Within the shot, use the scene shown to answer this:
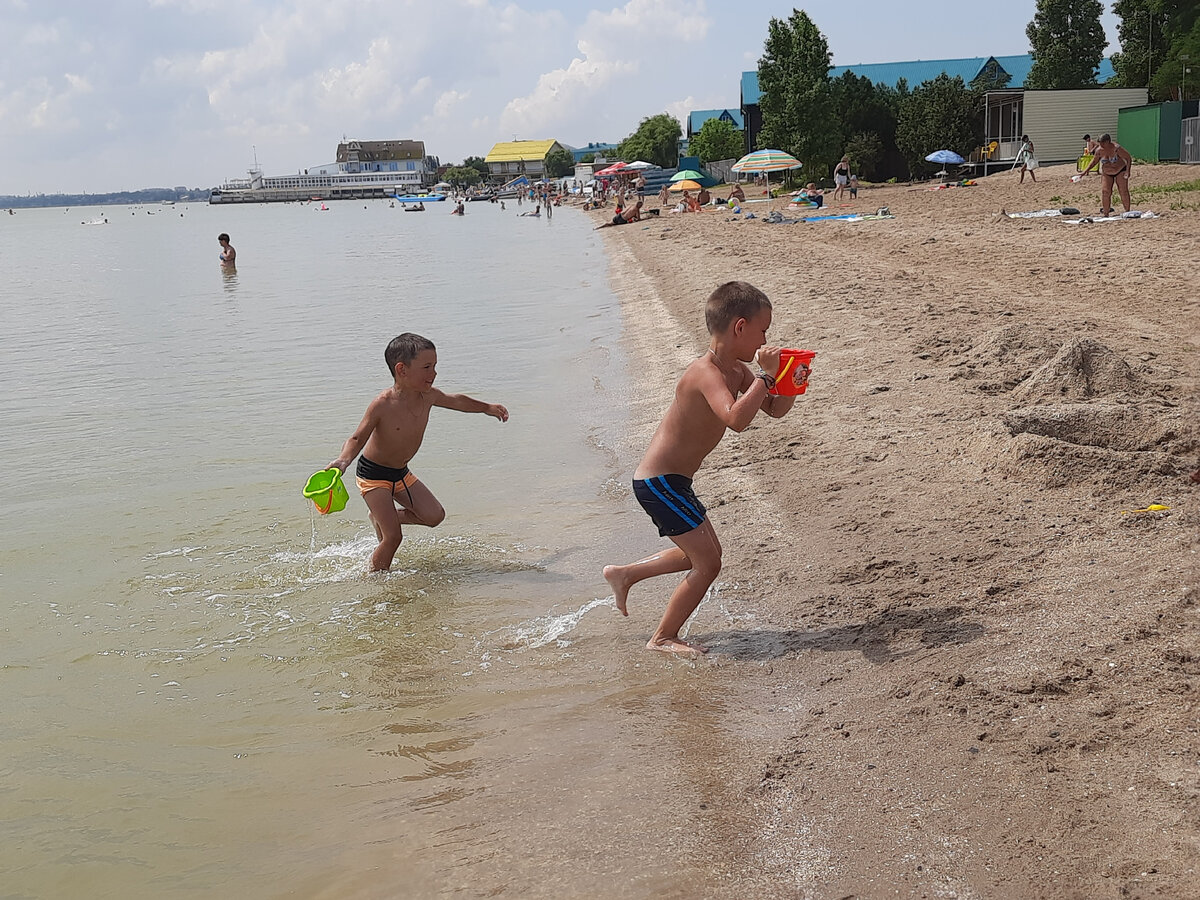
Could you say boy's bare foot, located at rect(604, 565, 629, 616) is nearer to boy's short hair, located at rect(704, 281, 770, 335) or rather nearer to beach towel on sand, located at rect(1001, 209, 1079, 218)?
boy's short hair, located at rect(704, 281, 770, 335)

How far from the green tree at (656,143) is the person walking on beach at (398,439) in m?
102

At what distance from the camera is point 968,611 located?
394 cm

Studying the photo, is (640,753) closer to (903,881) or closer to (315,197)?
(903,881)

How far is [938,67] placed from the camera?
62438mm

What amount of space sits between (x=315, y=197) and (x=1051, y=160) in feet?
530

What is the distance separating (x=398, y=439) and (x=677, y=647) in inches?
83.5

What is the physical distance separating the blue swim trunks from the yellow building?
167259 mm

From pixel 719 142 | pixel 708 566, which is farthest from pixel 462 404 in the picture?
pixel 719 142

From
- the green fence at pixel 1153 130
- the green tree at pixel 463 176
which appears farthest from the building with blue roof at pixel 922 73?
the green tree at pixel 463 176

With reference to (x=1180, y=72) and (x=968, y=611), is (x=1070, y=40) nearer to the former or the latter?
(x=1180, y=72)

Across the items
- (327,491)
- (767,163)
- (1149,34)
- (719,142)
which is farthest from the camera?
(719,142)

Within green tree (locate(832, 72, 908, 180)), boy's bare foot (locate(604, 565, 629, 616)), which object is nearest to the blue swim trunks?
boy's bare foot (locate(604, 565, 629, 616))

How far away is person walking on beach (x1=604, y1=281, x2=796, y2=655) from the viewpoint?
3830mm

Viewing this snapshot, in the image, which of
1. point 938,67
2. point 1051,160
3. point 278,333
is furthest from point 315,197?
point 278,333
